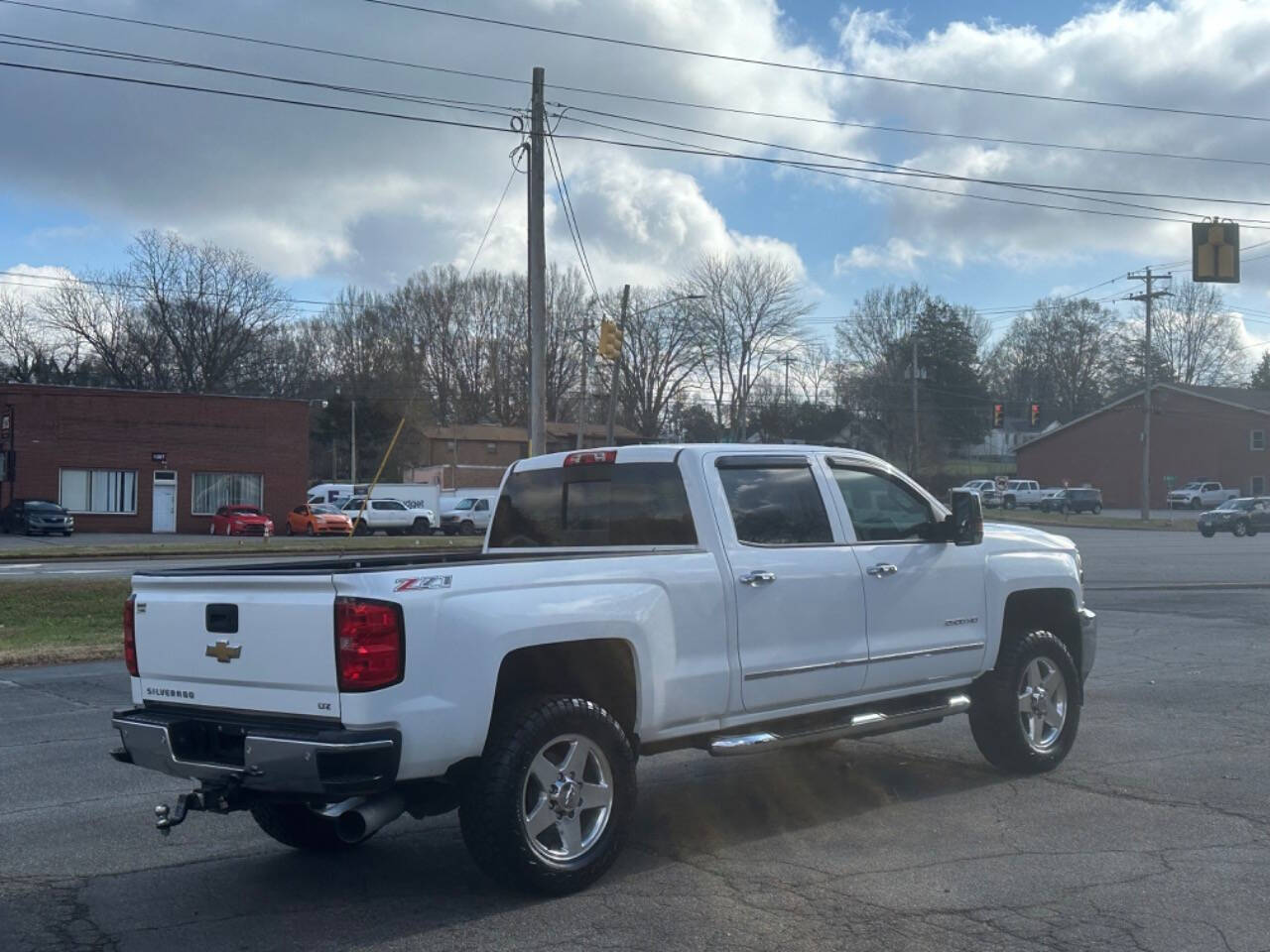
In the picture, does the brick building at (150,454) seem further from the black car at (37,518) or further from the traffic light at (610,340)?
the traffic light at (610,340)

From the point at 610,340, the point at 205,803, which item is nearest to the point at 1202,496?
the point at 610,340

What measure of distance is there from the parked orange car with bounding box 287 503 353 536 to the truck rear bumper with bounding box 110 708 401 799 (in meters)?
46.2

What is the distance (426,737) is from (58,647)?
1195 centimetres

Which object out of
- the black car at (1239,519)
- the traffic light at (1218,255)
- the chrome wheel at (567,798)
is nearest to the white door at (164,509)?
the black car at (1239,519)

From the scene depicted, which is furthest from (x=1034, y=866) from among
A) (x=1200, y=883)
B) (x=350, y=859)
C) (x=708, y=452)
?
(x=350, y=859)

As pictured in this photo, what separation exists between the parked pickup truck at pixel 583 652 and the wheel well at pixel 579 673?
1 centimetres

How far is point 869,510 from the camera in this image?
24.7 ft

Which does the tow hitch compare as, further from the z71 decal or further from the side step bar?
the side step bar

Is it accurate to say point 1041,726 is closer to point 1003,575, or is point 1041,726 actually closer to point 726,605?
point 1003,575

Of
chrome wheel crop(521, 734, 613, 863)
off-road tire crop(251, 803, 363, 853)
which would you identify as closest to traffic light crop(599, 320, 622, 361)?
off-road tire crop(251, 803, 363, 853)

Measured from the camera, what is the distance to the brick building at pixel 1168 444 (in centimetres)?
7612

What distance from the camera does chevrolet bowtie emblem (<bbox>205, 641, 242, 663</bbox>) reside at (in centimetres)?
550

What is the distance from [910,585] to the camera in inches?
293

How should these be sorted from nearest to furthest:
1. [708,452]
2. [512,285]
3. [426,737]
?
[426,737] → [708,452] → [512,285]
